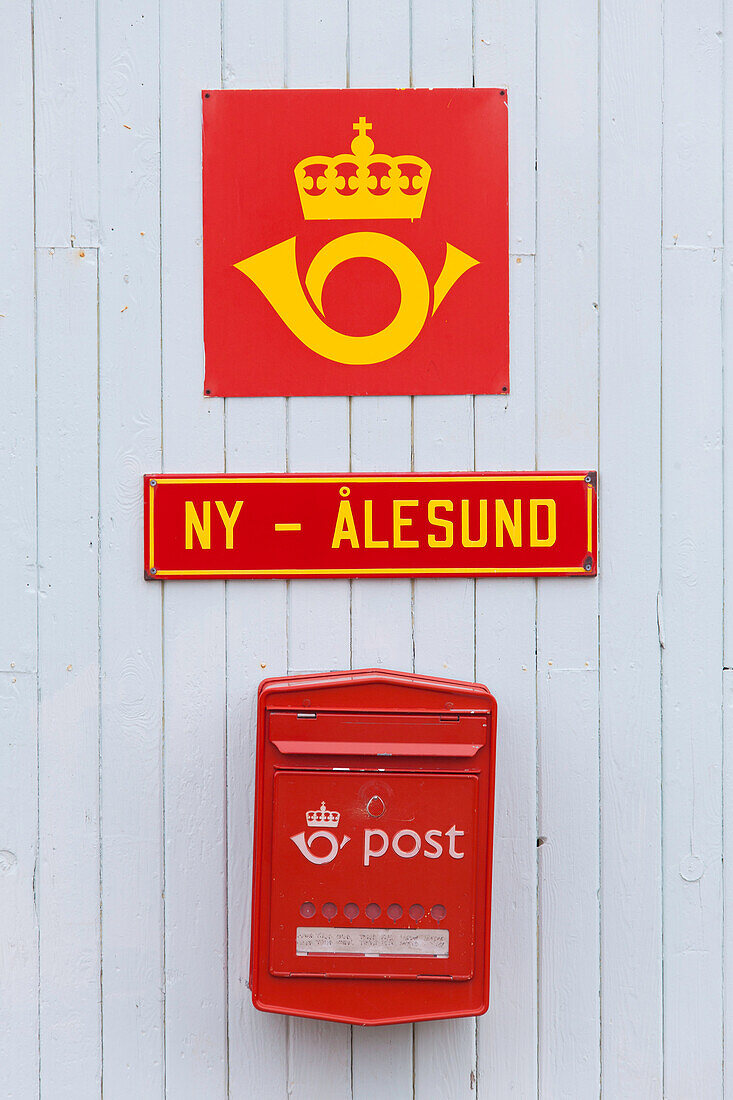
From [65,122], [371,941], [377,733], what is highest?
[65,122]

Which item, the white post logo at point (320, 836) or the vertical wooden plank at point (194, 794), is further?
the vertical wooden plank at point (194, 794)

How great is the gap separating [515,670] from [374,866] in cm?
43

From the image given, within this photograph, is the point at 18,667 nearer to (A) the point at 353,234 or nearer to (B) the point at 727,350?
(A) the point at 353,234

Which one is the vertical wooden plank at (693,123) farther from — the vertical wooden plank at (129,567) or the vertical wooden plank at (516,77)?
the vertical wooden plank at (129,567)

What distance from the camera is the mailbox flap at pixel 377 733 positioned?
136 cm

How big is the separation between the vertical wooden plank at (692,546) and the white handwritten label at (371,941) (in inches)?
18.9

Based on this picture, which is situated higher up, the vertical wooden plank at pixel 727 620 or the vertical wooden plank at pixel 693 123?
the vertical wooden plank at pixel 693 123

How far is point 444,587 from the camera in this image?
1.53m

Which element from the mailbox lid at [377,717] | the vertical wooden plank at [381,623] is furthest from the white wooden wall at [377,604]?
the mailbox lid at [377,717]

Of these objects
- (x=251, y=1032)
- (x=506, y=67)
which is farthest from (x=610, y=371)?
(x=251, y=1032)

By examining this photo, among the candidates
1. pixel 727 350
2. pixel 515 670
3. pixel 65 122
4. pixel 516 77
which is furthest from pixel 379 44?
pixel 515 670

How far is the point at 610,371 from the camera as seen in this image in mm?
1531

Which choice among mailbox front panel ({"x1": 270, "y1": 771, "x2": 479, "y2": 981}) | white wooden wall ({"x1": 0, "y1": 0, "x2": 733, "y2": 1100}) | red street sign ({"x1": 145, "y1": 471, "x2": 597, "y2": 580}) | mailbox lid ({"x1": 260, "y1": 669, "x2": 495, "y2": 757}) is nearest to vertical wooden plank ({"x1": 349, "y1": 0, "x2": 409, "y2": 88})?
white wooden wall ({"x1": 0, "y1": 0, "x2": 733, "y2": 1100})

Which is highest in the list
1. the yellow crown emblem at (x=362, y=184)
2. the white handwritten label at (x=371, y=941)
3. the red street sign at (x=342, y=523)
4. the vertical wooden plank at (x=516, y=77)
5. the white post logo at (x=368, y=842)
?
the vertical wooden plank at (x=516, y=77)
